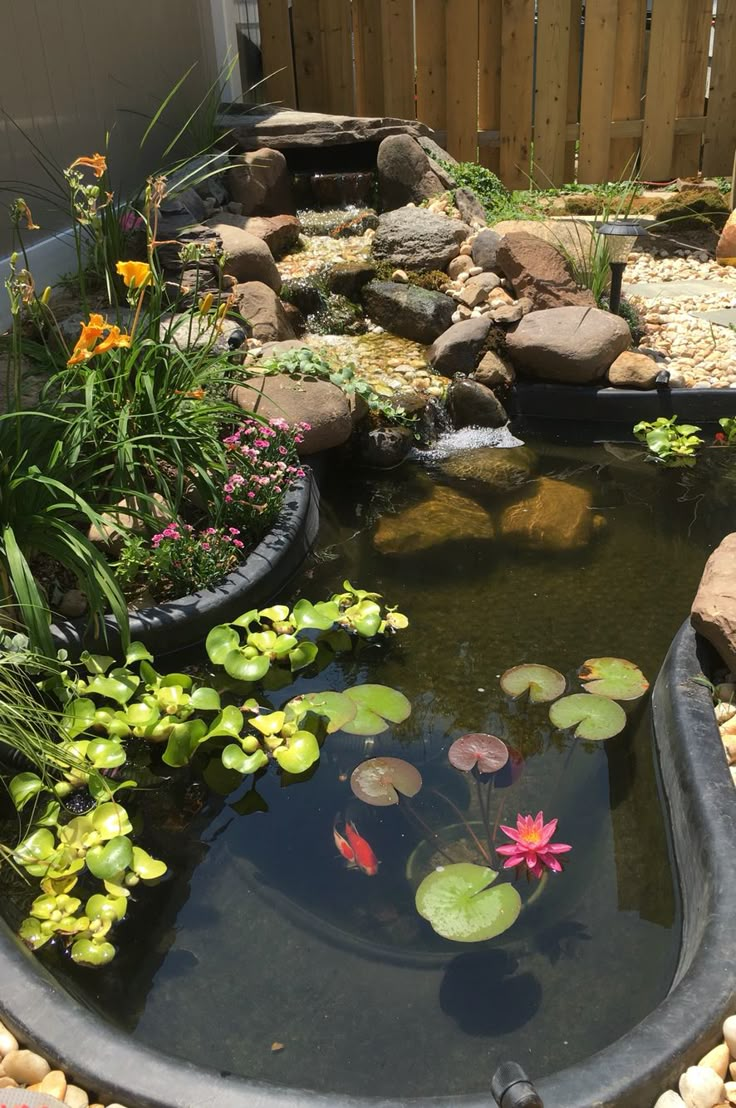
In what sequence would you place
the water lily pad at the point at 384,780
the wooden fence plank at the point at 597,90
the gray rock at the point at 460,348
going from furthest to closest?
the wooden fence plank at the point at 597,90, the gray rock at the point at 460,348, the water lily pad at the point at 384,780

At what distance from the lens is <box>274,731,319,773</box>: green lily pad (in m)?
2.76

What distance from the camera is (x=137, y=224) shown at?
5418 millimetres

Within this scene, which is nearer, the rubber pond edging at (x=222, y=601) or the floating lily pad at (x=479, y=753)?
the floating lily pad at (x=479, y=753)

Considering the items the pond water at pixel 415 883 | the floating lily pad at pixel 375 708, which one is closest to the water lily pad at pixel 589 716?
the pond water at pixel 415 883

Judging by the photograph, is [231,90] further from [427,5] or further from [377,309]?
[377,309]

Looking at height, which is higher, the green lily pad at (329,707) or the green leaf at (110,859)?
the green leaf at (110,859)

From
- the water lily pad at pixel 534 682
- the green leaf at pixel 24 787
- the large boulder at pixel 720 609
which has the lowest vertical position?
A: the water lily pad at pixel 534 682

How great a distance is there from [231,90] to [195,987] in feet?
27.6

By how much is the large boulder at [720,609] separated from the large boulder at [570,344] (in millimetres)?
2422

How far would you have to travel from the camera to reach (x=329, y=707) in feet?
9.96

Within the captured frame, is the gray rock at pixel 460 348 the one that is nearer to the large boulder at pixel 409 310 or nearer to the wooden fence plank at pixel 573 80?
the large boulder at pixel 409 310

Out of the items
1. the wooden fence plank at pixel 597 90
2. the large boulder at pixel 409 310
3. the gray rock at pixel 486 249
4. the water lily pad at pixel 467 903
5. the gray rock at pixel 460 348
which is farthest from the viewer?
the wooden fence plank at pixel 597 90

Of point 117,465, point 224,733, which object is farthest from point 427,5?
point 224,733

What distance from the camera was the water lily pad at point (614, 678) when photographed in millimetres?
3104
